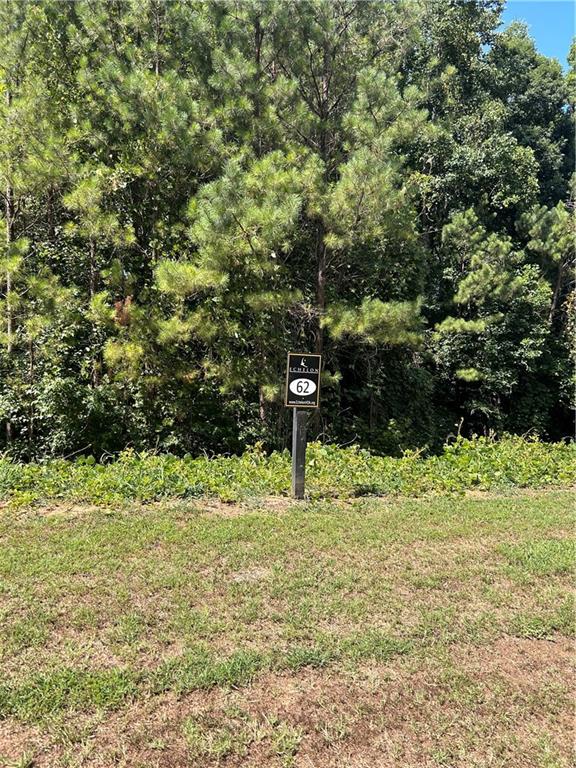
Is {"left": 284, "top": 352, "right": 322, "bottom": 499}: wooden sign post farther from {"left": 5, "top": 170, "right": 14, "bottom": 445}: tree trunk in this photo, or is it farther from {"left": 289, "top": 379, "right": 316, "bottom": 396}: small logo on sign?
{"left": 5, "top": 170, "right": 14, "bottom": 445}: tree trunk

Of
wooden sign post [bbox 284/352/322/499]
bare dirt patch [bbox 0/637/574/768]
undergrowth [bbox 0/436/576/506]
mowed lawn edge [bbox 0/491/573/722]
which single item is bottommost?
bare dirt patch [bbox 0/637/574/768]

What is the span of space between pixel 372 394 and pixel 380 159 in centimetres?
481

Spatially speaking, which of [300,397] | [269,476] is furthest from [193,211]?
[269,476]

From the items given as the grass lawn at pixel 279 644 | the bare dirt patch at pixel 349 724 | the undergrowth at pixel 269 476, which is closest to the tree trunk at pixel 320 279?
the undergrowth at pixel 269 476

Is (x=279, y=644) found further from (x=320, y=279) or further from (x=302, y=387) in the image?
(x=320, y=279)

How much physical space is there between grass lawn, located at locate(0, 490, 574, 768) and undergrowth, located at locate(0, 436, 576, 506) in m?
0.70

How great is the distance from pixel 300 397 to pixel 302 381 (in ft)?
0.52

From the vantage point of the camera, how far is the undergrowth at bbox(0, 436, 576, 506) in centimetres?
489

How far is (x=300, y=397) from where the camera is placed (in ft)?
Answer: 16.5

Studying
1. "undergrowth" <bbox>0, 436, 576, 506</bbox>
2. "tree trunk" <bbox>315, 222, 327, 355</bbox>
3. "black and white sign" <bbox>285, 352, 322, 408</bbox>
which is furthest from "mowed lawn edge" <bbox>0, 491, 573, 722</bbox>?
"tree trunk" <bbox>315, 222, 327, 355</bbox>

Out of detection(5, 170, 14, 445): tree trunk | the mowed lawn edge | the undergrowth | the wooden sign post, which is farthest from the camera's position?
detection(5, 170, 14, 445): tree trunk

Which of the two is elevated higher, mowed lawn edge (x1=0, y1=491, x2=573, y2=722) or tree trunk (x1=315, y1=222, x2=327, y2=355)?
tree trunk (x1=315, y1=222, x2=327, y2=355)

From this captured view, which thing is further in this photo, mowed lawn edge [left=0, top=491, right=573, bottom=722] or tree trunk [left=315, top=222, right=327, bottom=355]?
tree trunk [left=315, top=222, right=327, bottom=355]

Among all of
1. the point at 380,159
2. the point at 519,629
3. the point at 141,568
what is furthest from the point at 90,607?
the point at 380,159
